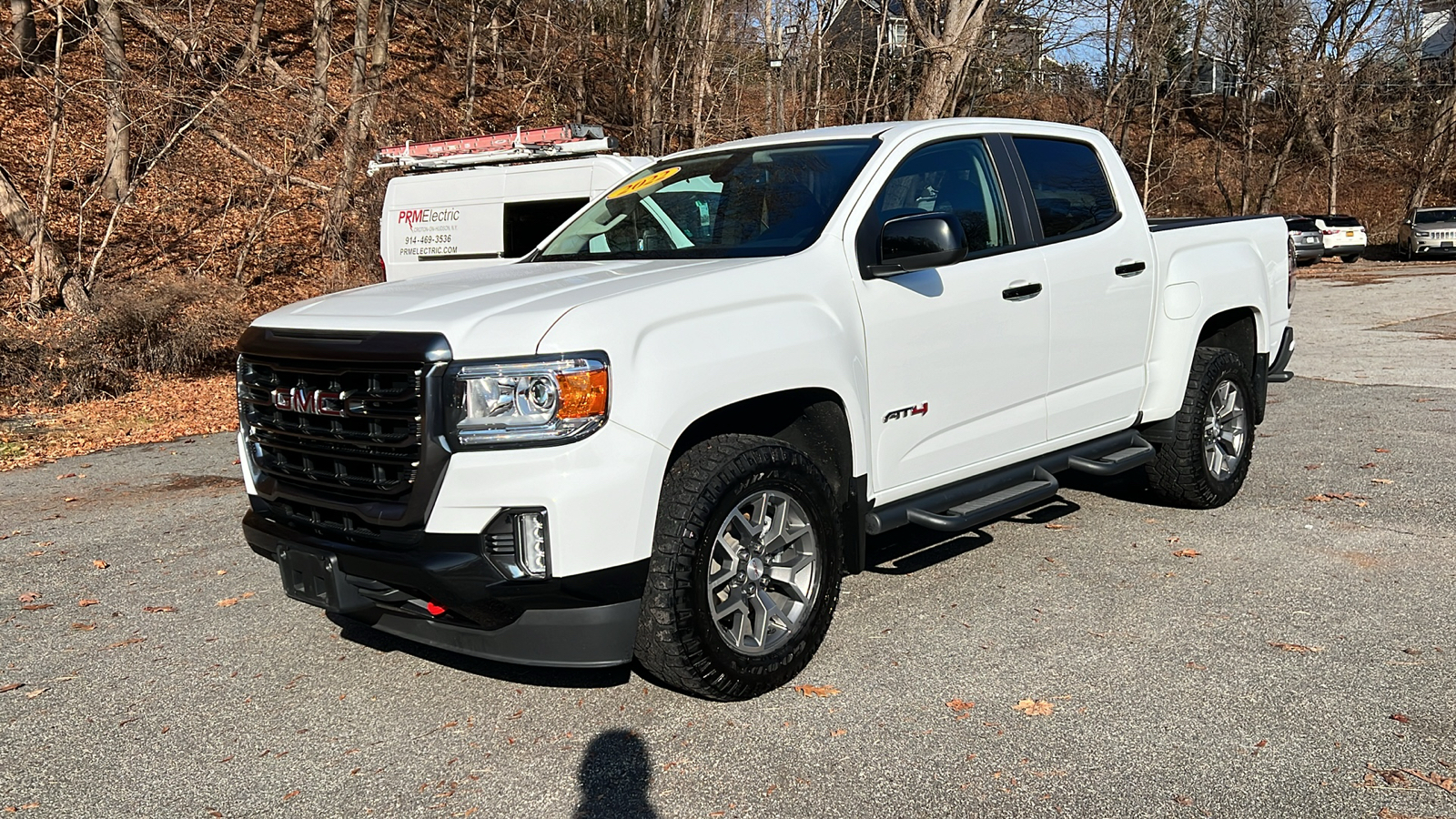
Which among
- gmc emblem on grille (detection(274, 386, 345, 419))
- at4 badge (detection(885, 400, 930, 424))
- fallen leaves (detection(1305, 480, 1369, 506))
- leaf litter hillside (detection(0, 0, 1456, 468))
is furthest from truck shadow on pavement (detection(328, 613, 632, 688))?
leaf litter hillside (detection(0, 0, 1456, 468))

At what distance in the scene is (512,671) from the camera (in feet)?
14.4

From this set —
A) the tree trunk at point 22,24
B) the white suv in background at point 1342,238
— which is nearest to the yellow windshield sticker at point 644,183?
the tree trunk at point 22,24

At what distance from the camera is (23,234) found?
13594mm

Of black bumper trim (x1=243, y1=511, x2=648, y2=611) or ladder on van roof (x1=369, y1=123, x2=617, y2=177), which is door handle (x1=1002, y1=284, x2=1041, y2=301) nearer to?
black bumper trim (x1=243, y1=511, x2=648, y2=611)

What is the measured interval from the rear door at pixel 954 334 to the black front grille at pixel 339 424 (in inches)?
67.1

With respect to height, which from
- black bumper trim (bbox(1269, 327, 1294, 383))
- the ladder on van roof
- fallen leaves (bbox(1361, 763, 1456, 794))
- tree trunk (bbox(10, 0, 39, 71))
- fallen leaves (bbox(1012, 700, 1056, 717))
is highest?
tree trunk (bbox(10, 0, 39, 71))

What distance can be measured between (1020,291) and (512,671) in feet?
8.47

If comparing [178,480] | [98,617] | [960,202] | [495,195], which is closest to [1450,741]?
[960,202]

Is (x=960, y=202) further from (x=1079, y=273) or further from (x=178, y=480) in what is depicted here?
(x=178, y=480)

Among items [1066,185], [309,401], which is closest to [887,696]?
[309,401]

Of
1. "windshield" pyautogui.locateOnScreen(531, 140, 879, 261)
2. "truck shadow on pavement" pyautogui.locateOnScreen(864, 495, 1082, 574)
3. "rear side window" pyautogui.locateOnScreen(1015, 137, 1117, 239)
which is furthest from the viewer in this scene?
"truck shadow on pavement" pyautogui.locateOnScreen(864, 495, 1082, 574)

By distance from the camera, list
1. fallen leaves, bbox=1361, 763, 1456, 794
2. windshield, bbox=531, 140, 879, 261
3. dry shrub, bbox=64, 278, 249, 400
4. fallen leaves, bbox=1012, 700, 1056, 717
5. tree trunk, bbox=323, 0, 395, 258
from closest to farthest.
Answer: fallen leaves, bbox=1361, 763, 1456, 794 → fallen leaves, bbox=1012, 700, 1056, 717 → windshield, bbox=531, 140, 879, 261 → dry shrub, bbox=64, 278, 249, 400 → tree trunk, bbox=323, 0, 395, 258

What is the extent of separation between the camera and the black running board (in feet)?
14.9

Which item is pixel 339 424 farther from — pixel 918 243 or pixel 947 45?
pixel 947 45
